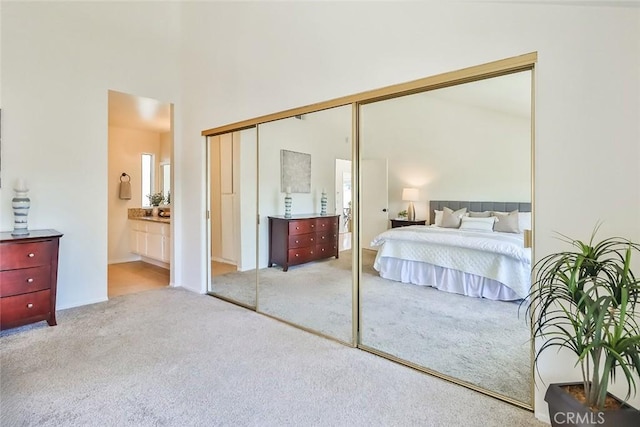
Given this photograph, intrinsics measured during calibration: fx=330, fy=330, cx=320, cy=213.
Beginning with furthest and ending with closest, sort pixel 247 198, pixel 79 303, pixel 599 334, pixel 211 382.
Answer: pixel 247 198 < pixel 79 303 < pixel 211 382 < pixel 599 334

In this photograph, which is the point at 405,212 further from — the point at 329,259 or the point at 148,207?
the point at 148,207

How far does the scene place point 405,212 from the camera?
139 inches

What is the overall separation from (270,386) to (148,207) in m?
5.38

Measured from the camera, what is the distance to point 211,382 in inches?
84.4

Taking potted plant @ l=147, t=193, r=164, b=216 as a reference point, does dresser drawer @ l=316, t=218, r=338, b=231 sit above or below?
below

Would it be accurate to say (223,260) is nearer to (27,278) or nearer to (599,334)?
(27,278)

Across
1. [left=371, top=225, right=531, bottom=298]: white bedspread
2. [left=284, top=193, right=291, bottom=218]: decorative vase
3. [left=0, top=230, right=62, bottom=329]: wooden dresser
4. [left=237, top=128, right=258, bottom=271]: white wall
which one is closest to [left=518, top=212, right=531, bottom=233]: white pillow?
[left=371, top=225, right=531, bottom=298]: white bedspread

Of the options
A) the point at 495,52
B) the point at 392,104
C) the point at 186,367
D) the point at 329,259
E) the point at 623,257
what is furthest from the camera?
the point at 329,259

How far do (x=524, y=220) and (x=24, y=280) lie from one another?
4106mm

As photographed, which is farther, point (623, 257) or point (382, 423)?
point (382, 423)

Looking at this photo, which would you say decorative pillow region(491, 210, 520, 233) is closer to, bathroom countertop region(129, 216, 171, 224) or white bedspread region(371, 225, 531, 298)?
white bedspread region(371, 225, 531, 298)

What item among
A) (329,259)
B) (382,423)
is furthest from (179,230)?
(382,423)

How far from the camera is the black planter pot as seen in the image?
1.32m

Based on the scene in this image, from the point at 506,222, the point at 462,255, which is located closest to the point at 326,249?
the point at 462,255
